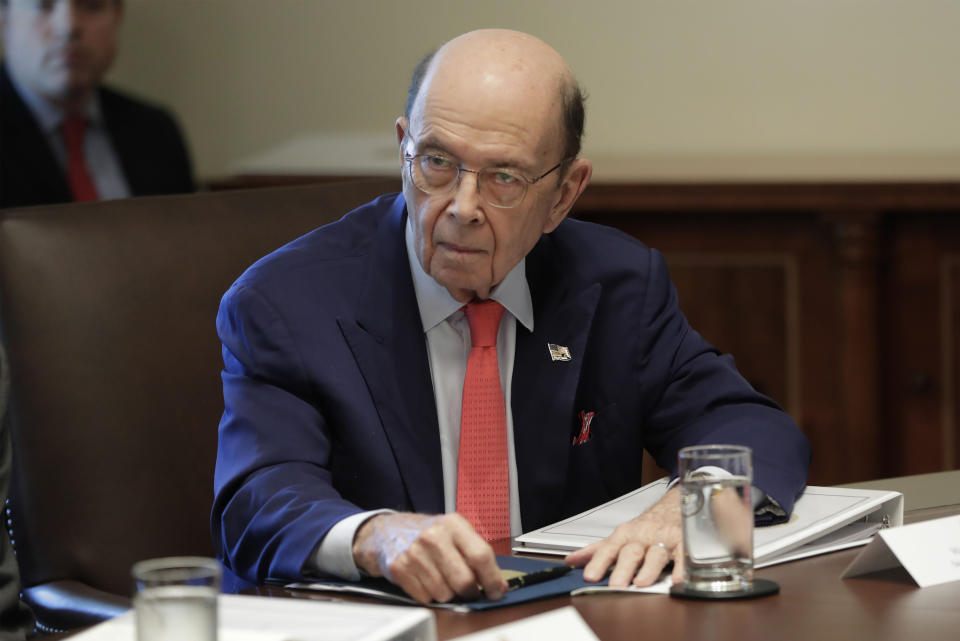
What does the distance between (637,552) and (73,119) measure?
11.0 ft

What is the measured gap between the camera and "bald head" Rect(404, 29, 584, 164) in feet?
5.32

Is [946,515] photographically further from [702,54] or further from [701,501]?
[702,54]

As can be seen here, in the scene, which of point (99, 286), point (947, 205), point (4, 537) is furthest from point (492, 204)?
point (947, 205)

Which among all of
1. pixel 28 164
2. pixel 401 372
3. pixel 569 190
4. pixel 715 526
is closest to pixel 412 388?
pixel 401 372

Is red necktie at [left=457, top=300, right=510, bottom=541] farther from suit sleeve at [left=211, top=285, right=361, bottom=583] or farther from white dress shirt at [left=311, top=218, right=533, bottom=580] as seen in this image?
Answer: suit sleeve at [left=211, top=285, right=361, bottom=583]

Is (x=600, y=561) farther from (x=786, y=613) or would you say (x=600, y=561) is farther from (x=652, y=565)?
(x=786, y=613)

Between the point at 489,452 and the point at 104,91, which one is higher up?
the point at 104,91

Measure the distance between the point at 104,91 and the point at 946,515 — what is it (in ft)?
11.4

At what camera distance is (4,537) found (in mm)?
1534

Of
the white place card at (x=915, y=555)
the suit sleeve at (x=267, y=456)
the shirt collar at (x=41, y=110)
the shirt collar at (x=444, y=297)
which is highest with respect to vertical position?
the shirt collar at (x=41, y=110)

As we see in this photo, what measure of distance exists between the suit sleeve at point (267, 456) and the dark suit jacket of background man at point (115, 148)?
2565mm

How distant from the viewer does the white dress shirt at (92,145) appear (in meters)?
4.12

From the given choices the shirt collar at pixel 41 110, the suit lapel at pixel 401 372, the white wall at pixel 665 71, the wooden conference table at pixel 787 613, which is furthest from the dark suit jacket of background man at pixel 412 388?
the shirt collar at pixel 41 110

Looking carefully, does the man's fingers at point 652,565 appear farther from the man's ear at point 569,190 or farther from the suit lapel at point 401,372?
the man's ear at point 569,190
